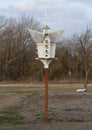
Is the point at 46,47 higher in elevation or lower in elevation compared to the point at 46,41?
lower

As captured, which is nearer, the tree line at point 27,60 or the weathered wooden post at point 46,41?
the weathered wooden post at point 46,41

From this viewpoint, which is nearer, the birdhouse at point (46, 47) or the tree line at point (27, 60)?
the birdhouse at point (46, 47)

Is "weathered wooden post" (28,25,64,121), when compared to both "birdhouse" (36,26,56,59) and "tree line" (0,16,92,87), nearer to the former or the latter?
"birdhouse" (36,26,56,59)

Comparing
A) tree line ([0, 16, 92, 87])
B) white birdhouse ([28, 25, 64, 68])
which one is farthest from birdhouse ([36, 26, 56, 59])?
tree line ([0, 16, 92, 87])

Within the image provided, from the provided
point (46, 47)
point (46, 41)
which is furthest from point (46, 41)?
point (46, 47)

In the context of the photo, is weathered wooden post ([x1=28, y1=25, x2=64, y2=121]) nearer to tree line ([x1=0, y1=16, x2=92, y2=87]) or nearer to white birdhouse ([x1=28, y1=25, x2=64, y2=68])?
white birdhouse ([x1=28, y1=25, x2=64, y2=68])

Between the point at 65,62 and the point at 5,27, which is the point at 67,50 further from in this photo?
the point at 5,27

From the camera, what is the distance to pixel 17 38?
8100 centimetres

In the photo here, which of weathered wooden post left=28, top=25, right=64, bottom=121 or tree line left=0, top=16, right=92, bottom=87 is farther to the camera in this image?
tree line left=0, top=16, right=92, bottom=87

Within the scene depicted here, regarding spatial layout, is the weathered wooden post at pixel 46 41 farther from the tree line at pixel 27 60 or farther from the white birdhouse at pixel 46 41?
the tree line at pixel 27 60

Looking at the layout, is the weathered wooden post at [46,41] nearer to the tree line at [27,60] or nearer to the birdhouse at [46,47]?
the birdhouse at [46,47]

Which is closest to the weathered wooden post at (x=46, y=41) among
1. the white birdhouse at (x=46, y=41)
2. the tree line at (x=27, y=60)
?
the white birdhouse at (x=46, y=41)

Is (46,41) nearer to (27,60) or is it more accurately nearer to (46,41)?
(46,41)

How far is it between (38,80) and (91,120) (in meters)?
57.8
